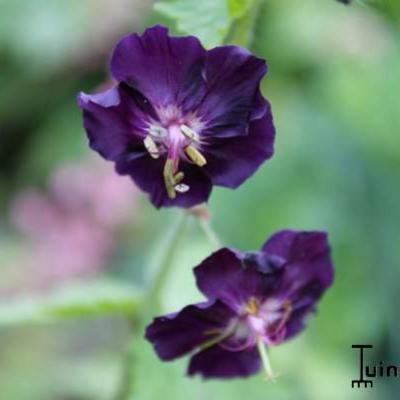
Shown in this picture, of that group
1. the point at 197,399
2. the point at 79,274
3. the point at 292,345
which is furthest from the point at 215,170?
the point at 79,274

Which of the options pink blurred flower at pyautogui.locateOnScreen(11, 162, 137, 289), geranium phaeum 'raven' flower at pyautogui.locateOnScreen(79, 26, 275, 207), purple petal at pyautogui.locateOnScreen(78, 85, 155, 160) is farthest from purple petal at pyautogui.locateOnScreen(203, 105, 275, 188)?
pink blurred flower at pyautogui.locateOnScreen(11, 162, 137, 289)

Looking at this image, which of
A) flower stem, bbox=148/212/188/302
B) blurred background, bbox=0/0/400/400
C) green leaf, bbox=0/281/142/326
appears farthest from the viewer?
blurred background, bbox=0/0/400/400

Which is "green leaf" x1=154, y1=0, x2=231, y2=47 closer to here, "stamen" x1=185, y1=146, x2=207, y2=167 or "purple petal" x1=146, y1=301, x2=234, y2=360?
"stamen" x1=185, y1=146, x2=207, y2=167

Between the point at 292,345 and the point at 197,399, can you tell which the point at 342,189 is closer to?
the point at 292,345

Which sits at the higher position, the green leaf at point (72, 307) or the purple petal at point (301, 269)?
the green leaf at point (72, 307)

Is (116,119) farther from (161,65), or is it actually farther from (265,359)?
(265,359)

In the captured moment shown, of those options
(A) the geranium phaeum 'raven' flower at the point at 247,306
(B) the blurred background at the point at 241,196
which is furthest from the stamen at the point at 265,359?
(B) the blurred background at the point at 241,196

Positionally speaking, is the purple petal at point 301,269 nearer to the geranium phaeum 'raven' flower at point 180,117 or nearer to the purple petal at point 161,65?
the geranium phaeum 'raven' flower at point 180,117

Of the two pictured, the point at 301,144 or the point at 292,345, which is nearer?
the point at 292,345
